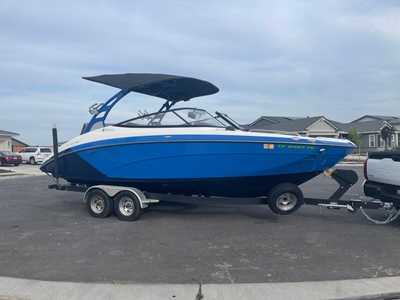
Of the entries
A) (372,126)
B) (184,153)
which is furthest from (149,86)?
(372,126)

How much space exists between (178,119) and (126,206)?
6.75 ft

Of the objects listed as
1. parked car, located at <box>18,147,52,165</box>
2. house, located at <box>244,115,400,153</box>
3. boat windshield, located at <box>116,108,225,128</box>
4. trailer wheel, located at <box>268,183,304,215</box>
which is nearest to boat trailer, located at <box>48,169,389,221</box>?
trailer wheel, located at <box>268,183,304,215</box>

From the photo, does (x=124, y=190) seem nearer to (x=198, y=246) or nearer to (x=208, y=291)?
(x=198, y=246)

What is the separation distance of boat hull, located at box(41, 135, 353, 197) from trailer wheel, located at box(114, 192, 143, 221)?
0.31m

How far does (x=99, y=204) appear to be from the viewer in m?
8.25

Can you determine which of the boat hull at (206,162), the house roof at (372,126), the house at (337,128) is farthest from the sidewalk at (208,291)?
the house roof at (372,126)

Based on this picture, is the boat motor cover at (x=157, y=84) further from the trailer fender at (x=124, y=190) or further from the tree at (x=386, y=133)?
the tree at (x=386, y=133)

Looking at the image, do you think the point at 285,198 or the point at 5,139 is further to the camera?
the point at 5,139

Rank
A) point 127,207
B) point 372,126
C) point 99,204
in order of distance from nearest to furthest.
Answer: point 127,207
point 99,204
point 372,126

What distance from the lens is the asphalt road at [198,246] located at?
4832 mm

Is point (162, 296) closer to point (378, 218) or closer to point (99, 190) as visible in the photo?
point (99, 190)

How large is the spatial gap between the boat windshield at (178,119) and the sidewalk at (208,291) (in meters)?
3.84

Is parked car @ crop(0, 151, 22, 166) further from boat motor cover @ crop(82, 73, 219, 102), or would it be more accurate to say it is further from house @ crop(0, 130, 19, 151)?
boat motor cover @ crop(82, 73, 219, 102)

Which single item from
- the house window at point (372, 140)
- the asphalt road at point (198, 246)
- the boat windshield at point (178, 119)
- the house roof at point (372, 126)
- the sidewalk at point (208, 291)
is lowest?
the sidewalk at point (208, 291)
